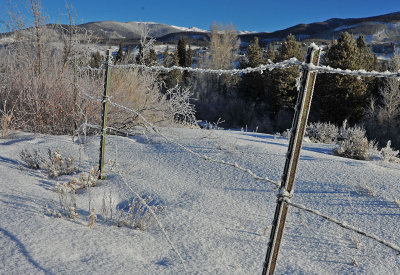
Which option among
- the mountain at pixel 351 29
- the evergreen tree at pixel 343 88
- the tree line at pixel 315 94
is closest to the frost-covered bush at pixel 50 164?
the tree line at pixel 315 94

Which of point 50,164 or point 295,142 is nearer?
point 295,142

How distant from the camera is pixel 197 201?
2311 millimetres

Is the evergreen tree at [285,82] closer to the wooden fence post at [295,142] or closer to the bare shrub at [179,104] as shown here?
the bare shrub at [179,104]

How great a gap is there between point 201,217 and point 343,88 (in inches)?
699

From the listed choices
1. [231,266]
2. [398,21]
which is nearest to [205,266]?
[231,266]

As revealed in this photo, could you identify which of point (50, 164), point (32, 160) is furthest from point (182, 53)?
point (50, 164)

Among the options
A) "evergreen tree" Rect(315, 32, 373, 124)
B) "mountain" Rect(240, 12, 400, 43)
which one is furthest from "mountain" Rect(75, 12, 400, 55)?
"evergreen tree" Rect(315, 32, 373, 124)

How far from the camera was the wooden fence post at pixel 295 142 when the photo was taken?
89 centimetres

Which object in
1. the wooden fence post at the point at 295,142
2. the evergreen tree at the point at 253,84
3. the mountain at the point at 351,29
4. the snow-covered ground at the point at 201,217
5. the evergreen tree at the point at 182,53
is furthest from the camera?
the mountain at the point at 351,29

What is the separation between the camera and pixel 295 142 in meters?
0.93

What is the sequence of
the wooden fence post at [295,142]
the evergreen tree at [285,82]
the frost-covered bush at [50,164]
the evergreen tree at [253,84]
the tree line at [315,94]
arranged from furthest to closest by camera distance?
the evergreen tree at [253,84] < the evergreen tree at [285,82] < the tree line at [315,94] < the frost-covered bush at [50,164] < the wooden fence post at [295,142]

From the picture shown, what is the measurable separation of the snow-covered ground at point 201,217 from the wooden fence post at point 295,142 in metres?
0.59

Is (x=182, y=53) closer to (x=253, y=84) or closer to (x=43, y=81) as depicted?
(x=253, y=84)

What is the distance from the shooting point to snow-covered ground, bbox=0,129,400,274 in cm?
150
